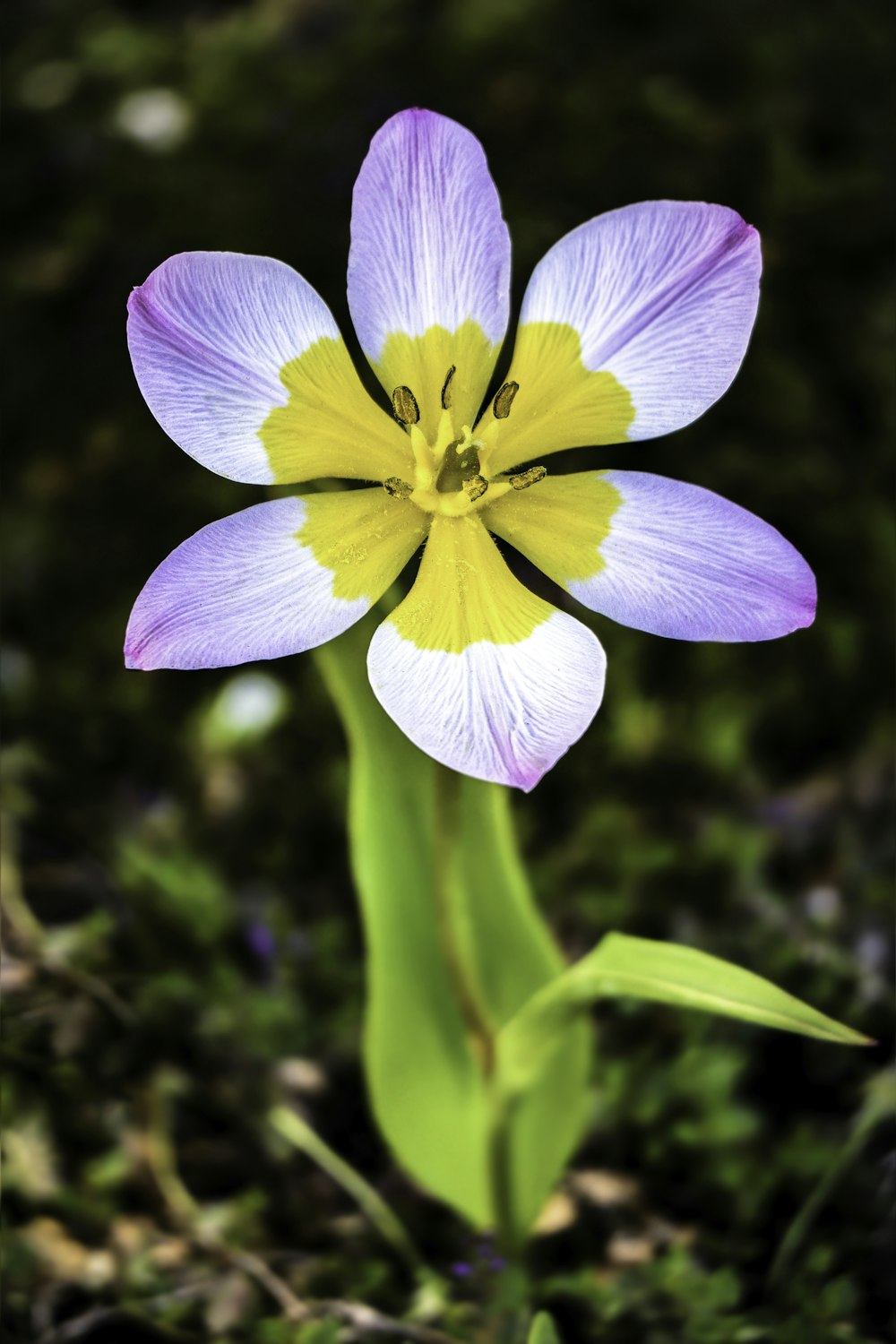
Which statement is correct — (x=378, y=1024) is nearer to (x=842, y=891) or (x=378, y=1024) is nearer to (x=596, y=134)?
(x=842, y=891)

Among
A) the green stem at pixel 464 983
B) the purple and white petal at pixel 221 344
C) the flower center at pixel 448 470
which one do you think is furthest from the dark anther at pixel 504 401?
the green stem at pixel 464 983

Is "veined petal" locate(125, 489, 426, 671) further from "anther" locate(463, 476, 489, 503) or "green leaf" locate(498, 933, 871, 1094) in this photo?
"green leaf" locate(498, 933, 871, 1094)

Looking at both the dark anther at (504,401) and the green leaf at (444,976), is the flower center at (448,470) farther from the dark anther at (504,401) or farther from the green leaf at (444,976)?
the green leaf at (444,976)

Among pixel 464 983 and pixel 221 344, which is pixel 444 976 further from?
pixel 221 344

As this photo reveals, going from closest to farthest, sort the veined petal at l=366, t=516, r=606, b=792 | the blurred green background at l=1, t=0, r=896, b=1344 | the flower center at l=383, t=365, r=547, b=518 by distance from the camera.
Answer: the veined petal at l=366, t=516, r=606, b=792
the flower center at l=383, t=365, r=547, b=518
the blurred green background at l=1, t=0, r=896, b=1344

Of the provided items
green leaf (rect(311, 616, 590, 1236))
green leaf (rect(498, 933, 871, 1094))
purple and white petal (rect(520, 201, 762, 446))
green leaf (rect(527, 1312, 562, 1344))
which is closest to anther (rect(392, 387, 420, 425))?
purple and white petal (rect(520, 201, 762, 446))

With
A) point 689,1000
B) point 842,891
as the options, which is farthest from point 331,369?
point 842,891

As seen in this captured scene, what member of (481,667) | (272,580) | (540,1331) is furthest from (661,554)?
(540,1331)
